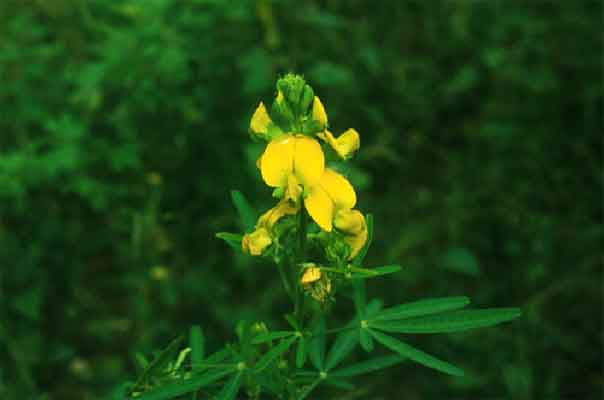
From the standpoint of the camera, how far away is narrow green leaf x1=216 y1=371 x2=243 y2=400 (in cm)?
151

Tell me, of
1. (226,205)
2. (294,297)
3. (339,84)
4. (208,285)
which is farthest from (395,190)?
(294,297)

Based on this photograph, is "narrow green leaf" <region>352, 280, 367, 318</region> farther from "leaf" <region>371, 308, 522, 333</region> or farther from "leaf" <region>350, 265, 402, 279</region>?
"leaf" <region>350, 265, 402, 279</region>

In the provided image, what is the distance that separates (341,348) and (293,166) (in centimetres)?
65

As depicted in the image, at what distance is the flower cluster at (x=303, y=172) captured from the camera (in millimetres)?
1376

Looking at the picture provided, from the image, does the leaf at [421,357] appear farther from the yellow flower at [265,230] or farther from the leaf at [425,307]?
the yellow flower at [265,230]

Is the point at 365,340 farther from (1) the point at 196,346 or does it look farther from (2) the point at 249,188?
(2) the point at 249,188

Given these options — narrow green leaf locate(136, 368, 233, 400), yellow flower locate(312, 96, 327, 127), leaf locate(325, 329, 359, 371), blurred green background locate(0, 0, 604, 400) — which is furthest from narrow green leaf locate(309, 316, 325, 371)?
blurred green background locate(0, 0, 604, 400)

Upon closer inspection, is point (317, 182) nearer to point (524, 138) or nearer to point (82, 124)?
point (82, 124)

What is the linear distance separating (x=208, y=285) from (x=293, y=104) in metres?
1.88

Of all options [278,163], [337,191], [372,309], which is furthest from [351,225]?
[372,309]

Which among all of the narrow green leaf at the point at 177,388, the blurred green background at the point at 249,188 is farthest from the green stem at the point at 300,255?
the blurred green background at the point at 249,188

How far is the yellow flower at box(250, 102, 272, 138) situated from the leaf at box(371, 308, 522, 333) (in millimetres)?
496

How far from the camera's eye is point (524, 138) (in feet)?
12.1

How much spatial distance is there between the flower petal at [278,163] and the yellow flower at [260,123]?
6cm
